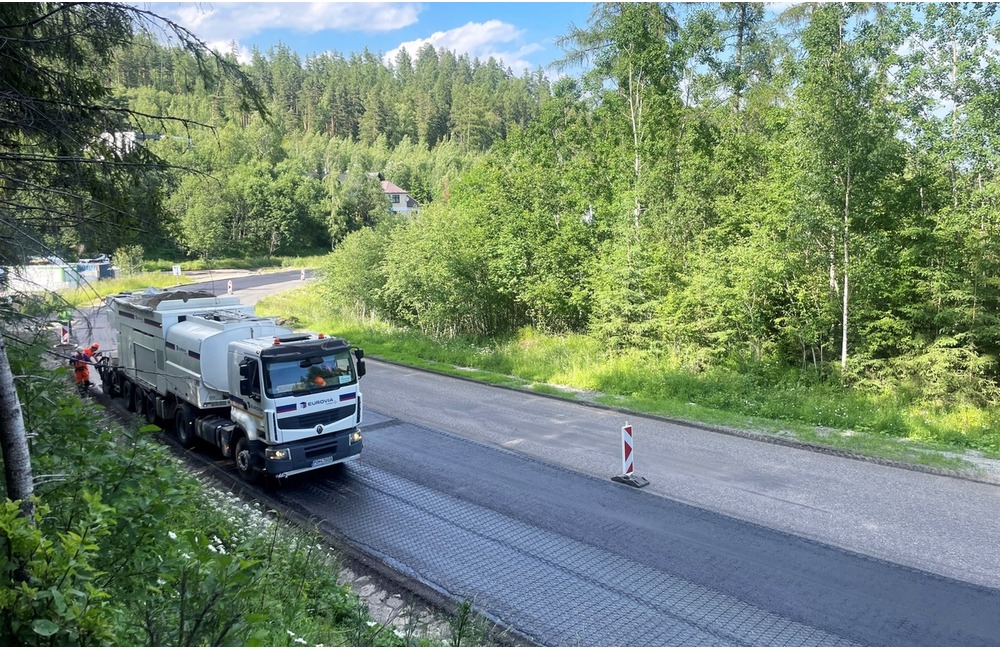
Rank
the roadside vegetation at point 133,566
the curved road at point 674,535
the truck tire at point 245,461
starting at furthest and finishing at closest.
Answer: the truck tire at point 245,461 < the curved road at point 674,535 < the roadside vegetation at point 133,566

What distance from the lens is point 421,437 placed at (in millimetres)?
14086

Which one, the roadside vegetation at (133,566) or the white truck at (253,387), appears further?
the white truck at (253,387)

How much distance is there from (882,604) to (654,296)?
1414 cm

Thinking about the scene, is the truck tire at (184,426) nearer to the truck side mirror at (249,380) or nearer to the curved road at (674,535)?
the truck side mirror at (249,380)

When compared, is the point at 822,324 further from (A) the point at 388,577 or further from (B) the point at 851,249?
(A) the point at 388,577

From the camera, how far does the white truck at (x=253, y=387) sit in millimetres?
10883

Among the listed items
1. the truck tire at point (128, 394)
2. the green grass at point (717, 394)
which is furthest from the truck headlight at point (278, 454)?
the green grass at point (717, 394)

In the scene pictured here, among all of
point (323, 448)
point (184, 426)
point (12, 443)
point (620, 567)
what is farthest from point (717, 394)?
point (12, 443)

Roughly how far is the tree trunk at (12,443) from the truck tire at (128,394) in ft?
41.1

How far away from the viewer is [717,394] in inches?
675

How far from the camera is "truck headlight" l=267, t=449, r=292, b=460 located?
10.8 meters

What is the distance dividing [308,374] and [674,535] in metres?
6.21

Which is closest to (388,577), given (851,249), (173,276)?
(851,249)

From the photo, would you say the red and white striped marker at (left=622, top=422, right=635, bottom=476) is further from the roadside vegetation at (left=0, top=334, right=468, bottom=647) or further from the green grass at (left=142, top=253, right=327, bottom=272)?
the green grass at (left=142, top=253, right=327, bottom=272)
